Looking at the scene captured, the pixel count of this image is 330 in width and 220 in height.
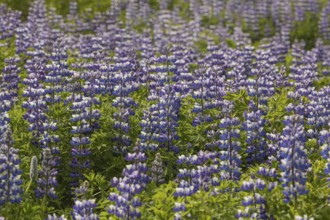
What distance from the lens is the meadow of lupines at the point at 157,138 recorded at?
555 centimetres

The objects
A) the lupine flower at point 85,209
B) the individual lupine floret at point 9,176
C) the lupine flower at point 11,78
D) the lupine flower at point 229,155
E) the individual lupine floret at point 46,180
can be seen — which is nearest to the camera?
the lupine flower at point 85,209

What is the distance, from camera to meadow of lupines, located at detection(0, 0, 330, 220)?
555cm

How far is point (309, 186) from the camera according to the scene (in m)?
5.90

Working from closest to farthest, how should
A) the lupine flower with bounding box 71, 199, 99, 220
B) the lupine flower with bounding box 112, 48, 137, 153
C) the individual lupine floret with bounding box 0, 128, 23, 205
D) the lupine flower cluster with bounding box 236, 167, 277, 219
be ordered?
the lupine flower cluster with bounding box 236, 167, 277, 219
the lupine flower with bounding box 71, 199, 99, 220
the individual lupine floret with bounding box 0, 128, 23, 205
the lupine flower with bounding box 112, 48, 137, 153

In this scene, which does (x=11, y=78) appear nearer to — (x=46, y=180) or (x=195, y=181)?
(x=46, y=180)

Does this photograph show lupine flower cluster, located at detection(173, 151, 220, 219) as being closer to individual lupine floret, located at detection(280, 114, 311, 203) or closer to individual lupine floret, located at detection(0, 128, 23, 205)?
individual lupine floret, located at detection(280, 114, 311, 203)

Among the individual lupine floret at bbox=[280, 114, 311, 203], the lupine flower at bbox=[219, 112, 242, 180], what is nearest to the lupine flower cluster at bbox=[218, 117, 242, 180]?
the lupine flower at bbox=[219, 112, 242, 180]

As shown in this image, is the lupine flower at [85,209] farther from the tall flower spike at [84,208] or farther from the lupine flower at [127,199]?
the lupine flower at [127,199]

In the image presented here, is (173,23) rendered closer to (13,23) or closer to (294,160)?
(13,23)

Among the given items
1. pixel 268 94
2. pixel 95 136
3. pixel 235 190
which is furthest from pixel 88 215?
pixel 268 94

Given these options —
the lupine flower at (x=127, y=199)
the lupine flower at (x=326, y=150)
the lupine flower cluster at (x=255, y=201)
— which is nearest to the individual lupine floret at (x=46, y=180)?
the lupine flower at (x=127, y=199)

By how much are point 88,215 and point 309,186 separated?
2222 millimetres

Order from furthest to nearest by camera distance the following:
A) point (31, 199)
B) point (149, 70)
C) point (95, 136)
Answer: point (149, 70), point (95, 136), point (31, 199)

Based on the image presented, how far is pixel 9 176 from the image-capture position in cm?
578
